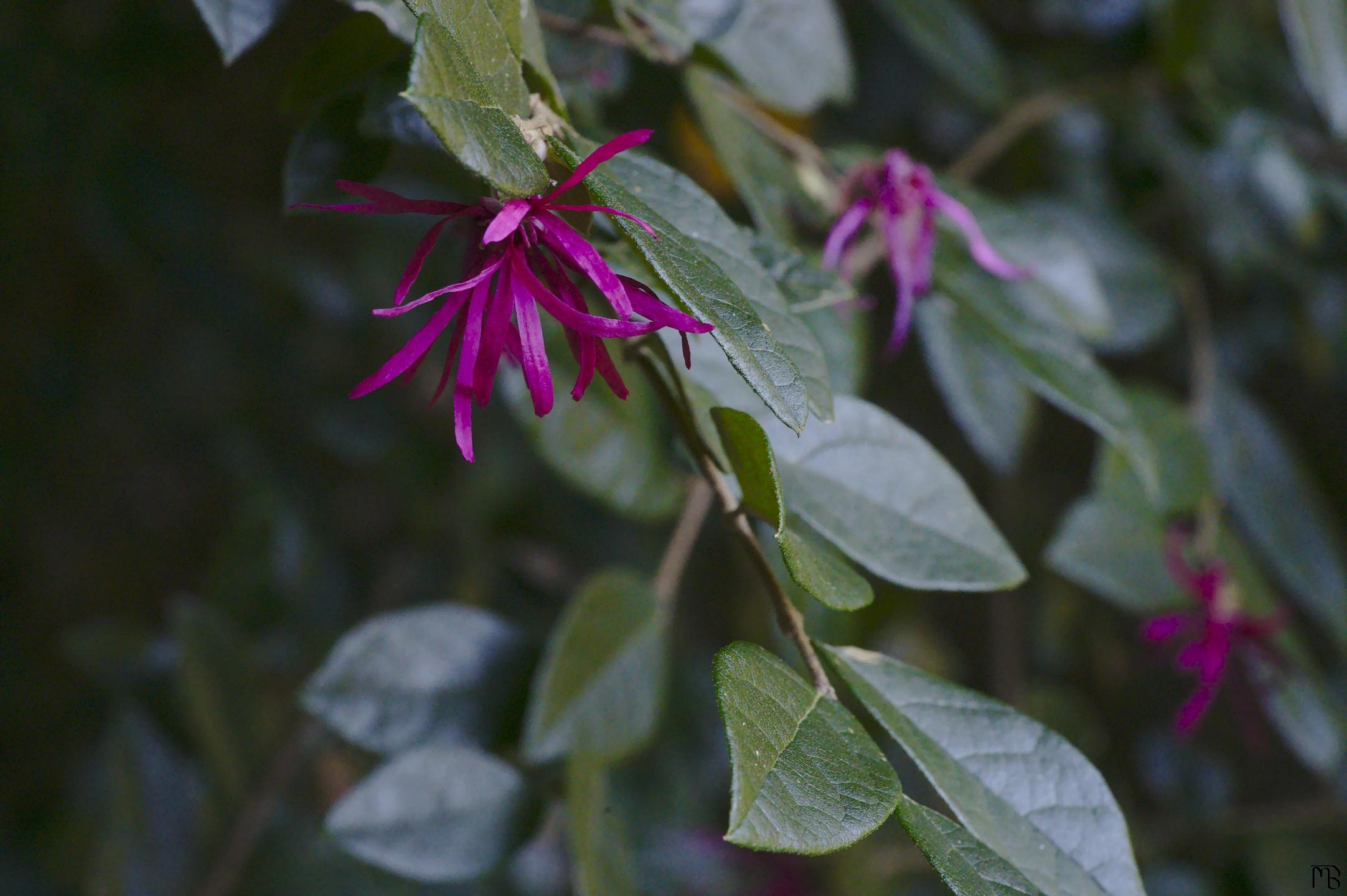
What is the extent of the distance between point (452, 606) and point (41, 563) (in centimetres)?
124

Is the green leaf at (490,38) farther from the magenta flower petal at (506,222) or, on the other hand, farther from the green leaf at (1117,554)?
the green leaf at (1117,554)

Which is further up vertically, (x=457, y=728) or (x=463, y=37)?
(x=463, y=37)

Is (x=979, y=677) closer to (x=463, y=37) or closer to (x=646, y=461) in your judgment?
(x=646, y=461)

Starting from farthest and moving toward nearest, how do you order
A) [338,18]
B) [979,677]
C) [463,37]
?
1. [979,677]
2. [338,18]
3. [463,37]

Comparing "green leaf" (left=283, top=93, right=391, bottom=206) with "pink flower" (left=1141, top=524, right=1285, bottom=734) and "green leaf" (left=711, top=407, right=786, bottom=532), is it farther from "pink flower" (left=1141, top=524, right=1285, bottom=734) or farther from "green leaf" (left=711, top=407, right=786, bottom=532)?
"pink flower" (left=1141, top=524, right=1285, bottom=734)

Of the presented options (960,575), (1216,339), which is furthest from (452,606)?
(1216,339)

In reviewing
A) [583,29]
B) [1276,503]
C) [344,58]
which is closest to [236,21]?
[344,58]

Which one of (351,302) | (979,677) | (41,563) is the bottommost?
(41,563)

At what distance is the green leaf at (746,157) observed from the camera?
533mm

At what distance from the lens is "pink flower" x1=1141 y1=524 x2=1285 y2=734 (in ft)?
2.19

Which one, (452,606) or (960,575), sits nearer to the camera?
(960,575)

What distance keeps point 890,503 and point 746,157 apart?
0.23 meters

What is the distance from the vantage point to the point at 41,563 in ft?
5.12

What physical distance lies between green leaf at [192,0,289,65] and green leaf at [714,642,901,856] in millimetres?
314
